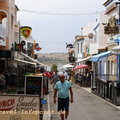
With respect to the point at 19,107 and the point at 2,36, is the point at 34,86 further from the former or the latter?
the point at 2,36

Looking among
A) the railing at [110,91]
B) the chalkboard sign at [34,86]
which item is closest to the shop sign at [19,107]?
the chalkboard sign at [34,86]

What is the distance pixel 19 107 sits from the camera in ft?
27.9

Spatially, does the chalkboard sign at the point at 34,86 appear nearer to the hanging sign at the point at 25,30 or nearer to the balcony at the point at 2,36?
the balcony at the point at 2,36

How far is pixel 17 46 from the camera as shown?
1079 inches

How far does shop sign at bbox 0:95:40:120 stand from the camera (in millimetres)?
8344

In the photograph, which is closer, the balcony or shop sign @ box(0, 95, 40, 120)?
shop sign @ box(0, 95, 40, 120)

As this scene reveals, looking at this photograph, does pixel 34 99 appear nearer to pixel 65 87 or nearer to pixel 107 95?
pixel 65 87

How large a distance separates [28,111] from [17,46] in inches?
756

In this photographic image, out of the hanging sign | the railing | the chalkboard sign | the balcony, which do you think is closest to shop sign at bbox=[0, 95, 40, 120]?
the chalkboard sign

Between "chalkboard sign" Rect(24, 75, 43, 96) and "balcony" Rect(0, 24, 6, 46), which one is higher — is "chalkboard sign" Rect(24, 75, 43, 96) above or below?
below

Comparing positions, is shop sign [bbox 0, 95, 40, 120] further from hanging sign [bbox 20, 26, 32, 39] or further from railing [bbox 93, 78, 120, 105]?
hanging sign [bbox 20, 26, 32, 39]

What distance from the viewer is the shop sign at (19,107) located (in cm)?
834

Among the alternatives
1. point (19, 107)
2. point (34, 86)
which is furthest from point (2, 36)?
point (19, 107)

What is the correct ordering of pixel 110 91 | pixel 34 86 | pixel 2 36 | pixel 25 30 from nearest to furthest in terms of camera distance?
pixel 34 86 → pixel 110 91 → pixel 2 36 → pixel 25 30
